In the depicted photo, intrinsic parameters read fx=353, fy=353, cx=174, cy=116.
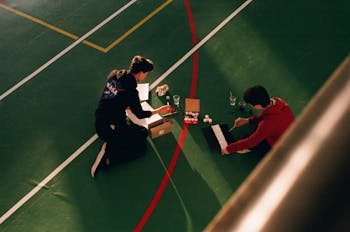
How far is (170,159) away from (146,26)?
389cm

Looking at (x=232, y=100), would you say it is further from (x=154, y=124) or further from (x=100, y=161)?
(x=100, y=161)

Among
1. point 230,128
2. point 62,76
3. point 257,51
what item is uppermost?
point 62,76

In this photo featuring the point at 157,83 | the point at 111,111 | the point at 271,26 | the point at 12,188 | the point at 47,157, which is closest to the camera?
the point at 111,111

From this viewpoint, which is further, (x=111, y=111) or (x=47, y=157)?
(x=47, y=157)

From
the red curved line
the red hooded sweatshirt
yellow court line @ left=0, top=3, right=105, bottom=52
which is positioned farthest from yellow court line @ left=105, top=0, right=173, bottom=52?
the red hooded sweatshirt

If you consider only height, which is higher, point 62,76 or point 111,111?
point 62,76

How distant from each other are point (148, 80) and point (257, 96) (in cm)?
310

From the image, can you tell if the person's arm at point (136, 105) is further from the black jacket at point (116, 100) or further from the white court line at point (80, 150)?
the white court line at point (80, 150)

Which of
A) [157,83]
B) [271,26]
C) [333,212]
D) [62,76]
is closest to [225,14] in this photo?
[271,26]

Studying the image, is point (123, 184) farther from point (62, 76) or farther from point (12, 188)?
point (62, 76)

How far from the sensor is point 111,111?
5883mm

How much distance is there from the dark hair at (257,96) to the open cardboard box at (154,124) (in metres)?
1.85

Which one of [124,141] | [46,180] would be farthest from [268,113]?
[46,180]

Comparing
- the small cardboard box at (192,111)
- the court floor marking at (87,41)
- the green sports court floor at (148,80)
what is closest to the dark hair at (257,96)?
the green sports court floor at (148,80)
